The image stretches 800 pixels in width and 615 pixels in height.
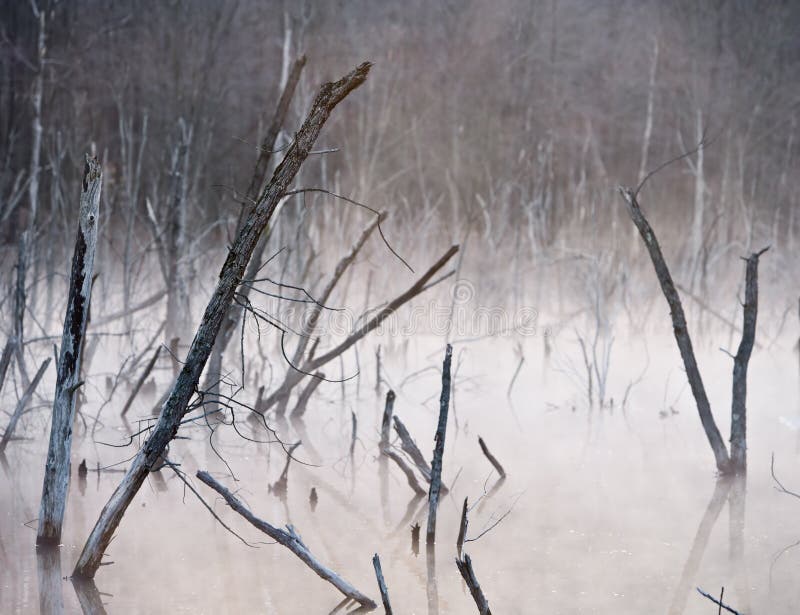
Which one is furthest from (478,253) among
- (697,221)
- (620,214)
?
(620,214)

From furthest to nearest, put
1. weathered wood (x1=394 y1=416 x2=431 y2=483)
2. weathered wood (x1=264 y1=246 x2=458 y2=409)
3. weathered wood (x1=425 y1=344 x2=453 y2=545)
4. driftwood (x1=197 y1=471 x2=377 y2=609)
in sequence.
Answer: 1. weathered wood (x1=264 y1=246 x2=458 y2=409)
2. weathered wood (x1=394 y1=416 x2=431 y2=483)
3. weathered wood (x1=425 y1=344 x2=453 y2=545)
4. driftwood (x1=197 y1=471 x2=377 y2=609)

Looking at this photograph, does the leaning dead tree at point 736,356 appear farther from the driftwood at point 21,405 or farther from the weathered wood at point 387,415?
the driftwood at point 21,405

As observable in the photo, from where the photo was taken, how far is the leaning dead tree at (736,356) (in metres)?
1.49

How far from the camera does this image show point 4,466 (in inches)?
60.5

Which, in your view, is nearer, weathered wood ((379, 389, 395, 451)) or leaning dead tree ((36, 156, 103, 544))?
leaning dead tree ((36, 156, 103, 544))

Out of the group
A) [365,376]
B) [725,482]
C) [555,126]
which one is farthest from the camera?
[555,126]

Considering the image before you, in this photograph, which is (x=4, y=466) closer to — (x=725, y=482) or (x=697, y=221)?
(x=725, y=482)

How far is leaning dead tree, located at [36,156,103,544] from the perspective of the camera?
1.02 meters

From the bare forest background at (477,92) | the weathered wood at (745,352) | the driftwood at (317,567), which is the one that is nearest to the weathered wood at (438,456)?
the driftwood at (317,567)

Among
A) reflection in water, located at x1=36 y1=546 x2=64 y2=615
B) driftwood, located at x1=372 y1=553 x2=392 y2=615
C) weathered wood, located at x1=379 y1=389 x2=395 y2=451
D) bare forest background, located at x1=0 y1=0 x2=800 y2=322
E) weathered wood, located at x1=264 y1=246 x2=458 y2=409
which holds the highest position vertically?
bare forest background, located at x1=0 y1=0 x2=800 y2=322

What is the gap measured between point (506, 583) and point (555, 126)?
15.3 feet

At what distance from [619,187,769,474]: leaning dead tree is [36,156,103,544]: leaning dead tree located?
879mm

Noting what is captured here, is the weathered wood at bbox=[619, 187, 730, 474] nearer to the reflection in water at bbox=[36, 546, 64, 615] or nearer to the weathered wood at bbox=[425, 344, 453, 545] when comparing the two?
the weathered wood at bbox=[425, 344, 453, 545]

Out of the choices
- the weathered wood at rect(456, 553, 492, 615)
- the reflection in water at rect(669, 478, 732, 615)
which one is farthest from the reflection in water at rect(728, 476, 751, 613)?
the weathered wood at rect(456, 553, 492, 615)
